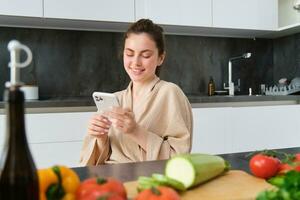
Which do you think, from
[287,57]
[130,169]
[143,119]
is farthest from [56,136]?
[287,57]

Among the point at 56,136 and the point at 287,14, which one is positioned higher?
the point at 287,14

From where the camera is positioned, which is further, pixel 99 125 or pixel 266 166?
pixel 99 125

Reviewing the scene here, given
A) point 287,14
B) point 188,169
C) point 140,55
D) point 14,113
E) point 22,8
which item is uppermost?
point 287,14

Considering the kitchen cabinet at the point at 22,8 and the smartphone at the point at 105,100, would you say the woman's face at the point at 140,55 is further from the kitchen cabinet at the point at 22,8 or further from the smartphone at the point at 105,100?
the kitchen cabinet at the point at 22,8

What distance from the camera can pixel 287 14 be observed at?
3027mm

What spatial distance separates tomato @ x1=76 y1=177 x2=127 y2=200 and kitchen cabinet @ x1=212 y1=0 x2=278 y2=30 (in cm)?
229

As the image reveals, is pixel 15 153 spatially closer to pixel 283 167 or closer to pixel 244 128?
pixel 283 167

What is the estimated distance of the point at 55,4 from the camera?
2.24 meters

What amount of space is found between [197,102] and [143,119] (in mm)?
1144

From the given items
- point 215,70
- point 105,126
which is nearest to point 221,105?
point 215,70

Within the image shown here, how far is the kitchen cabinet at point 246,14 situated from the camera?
2.67m

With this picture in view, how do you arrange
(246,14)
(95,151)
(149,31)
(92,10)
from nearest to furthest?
(95,151) < (149,31) < (92,10) < (246,14)

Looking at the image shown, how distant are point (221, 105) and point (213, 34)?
33.2 inches

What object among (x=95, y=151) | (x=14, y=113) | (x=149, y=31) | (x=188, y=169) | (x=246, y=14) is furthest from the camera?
(x=246, y=14)
